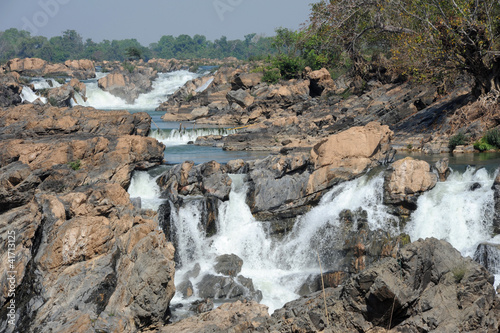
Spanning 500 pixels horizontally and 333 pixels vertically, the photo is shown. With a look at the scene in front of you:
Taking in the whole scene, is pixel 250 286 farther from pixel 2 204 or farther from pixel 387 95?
pixel 387 95

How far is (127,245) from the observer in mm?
11883

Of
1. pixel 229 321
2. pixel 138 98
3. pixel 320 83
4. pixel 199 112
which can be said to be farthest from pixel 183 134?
pixel 138 98

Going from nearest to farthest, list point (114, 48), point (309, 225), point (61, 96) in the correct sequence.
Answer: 1. point (309, 225)
2. point (61, 96)
3. point (114, 48)

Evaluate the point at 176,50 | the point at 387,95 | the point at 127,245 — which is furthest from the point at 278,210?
the point at 176,50

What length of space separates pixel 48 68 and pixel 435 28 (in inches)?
2539

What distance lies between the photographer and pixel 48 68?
73.0 metres

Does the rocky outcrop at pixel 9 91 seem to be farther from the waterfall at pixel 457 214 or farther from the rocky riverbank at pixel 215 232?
the waterfall at pixel 457 214

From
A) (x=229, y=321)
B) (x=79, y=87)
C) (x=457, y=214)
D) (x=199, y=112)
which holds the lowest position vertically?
(x=229, y=321)

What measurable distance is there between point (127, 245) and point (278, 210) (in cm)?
693

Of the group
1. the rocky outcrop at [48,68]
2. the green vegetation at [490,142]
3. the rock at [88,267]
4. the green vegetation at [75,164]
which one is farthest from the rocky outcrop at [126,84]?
the rock at [88,267]

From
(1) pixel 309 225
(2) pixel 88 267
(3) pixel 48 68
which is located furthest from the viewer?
(3) pixel 48 68

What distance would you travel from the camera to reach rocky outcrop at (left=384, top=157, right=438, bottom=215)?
16.0 metres

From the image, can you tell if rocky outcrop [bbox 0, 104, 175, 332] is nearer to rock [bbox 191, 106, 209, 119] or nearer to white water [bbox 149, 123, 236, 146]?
white water [bbox 149, 123, 236, 146]

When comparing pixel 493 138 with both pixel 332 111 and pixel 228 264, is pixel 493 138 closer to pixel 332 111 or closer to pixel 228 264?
pixel 228 264
